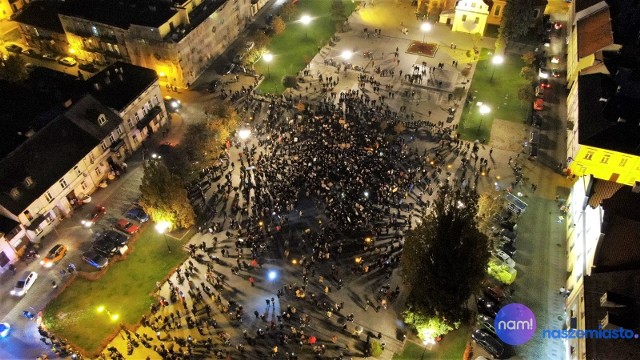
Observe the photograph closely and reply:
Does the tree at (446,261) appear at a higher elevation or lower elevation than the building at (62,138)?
lower

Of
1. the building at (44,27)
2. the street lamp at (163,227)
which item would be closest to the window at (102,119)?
the street lamp at (163,227)

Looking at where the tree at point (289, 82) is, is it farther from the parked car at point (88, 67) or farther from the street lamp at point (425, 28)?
the parked car at point (88, 67)

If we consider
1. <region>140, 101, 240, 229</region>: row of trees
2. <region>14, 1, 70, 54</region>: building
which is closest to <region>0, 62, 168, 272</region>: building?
<region>140, 101, 240, 229</region>: row of trees

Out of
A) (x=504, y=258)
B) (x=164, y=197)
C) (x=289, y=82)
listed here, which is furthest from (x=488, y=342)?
(x=289, y=82)

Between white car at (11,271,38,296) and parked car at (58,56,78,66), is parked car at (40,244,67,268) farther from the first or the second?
parked car at (58,56,78,66)

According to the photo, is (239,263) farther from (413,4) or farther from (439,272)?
(413,4)

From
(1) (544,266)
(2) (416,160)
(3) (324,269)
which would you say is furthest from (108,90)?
(1) (544,266)
